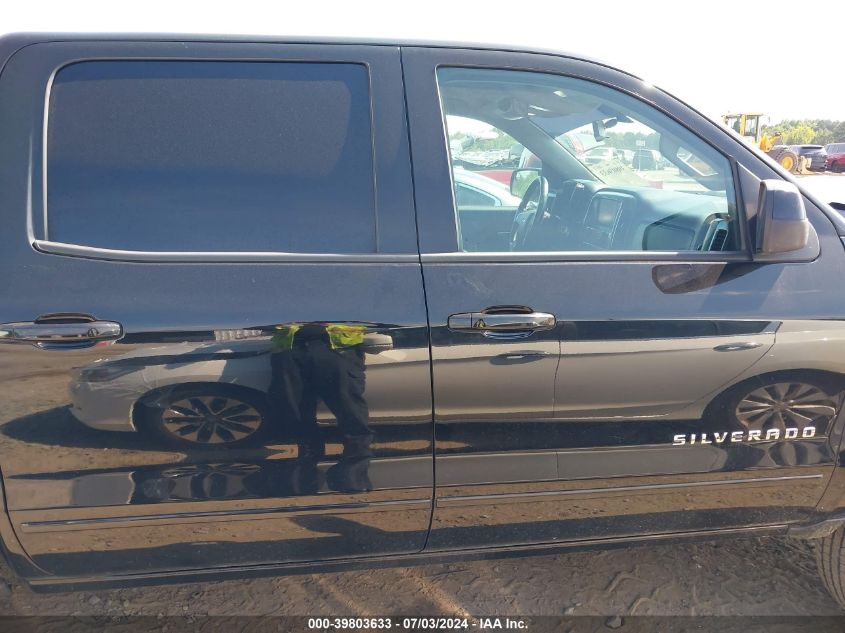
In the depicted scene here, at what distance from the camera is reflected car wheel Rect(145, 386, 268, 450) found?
1610mm

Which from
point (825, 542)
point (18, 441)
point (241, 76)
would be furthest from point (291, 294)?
point (825, 542)

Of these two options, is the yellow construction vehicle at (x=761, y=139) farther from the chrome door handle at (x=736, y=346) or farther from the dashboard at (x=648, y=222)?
the chrome door handle at (x=736, y=346)

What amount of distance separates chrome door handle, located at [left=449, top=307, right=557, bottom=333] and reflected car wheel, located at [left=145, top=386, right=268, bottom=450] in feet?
1.91

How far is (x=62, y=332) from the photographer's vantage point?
5.03 ft

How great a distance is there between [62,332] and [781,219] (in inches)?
77.2

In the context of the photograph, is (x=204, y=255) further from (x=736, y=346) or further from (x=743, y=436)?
(x=743, y=436)

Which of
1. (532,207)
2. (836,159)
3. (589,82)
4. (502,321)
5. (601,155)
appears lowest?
(836,159)

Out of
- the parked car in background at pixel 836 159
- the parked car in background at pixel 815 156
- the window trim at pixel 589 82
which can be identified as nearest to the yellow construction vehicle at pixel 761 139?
the parked car in background at pixel 815 156

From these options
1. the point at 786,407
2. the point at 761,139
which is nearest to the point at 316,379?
the point at 786,407

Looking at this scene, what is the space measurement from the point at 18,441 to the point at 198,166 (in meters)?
0.85

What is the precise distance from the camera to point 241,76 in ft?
5.65

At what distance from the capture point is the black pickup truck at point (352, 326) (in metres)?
1.60

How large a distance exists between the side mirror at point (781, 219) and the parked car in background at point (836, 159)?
1124 inches

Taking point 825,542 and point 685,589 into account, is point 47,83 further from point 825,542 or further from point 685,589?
point 825,542
